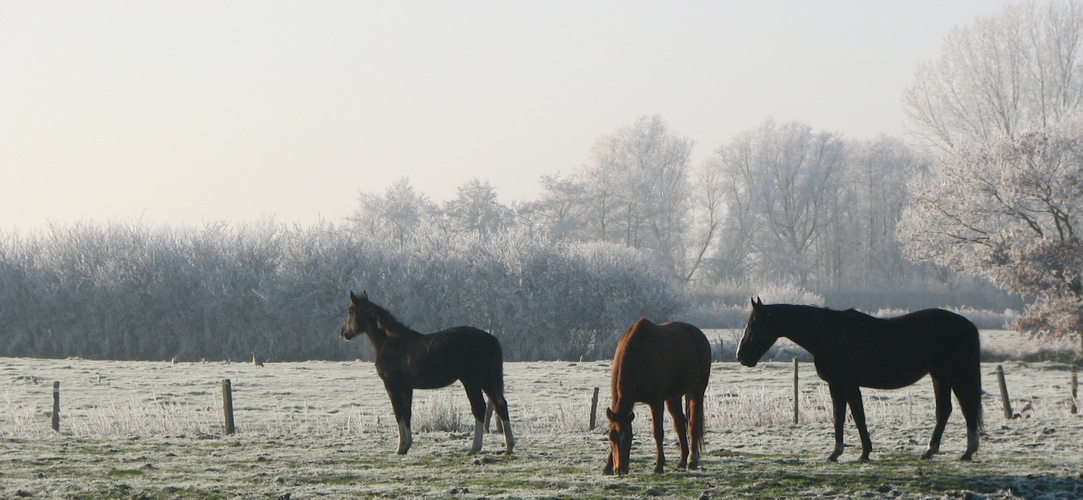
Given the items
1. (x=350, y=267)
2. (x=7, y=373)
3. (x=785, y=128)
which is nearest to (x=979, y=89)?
(x=785, y=128)

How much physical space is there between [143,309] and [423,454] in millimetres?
36764

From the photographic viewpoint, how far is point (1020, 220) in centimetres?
3675

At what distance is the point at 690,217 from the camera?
234 feet

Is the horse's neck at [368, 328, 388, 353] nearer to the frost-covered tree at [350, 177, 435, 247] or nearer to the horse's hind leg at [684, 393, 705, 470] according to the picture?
the horse's hind leg at [684, 393, 705, 470]

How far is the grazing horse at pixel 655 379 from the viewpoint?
33.1 feet

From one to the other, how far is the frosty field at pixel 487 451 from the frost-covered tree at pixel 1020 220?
9.90 metres

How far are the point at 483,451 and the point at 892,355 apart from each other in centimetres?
549

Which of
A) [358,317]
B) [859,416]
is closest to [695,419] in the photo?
[859,416]

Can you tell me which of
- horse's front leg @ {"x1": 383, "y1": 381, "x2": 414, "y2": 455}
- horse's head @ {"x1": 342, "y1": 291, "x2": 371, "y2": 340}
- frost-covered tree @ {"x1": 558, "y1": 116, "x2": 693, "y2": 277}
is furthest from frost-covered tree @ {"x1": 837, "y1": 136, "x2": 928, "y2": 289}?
horse's front leg @ {"x1": 383, "y1": 381, "x2": 414, "y2": 455}

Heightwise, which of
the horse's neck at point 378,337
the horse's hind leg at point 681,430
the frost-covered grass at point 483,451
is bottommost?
the frost-covered grass at point 483,451

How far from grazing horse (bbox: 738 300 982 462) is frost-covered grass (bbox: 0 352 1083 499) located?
58cm

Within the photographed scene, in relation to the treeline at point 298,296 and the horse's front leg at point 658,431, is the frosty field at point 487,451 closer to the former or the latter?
the horse's front leg at point 658,431

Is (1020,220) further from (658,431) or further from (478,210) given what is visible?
(478,210)

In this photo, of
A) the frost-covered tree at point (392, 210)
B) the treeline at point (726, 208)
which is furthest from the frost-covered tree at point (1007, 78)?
the frost-covered tree at point (392, 210)
